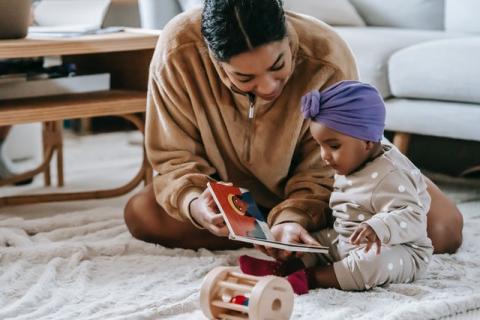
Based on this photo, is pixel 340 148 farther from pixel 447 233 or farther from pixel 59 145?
pixel 59 145

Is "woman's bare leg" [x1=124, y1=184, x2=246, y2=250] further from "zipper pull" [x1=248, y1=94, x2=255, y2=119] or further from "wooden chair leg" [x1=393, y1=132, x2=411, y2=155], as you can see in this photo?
"wooden chair leg" [x1=393, y1=132, x2=411, y2=155]

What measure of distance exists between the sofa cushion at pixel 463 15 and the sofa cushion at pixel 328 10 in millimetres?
323

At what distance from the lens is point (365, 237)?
140cm

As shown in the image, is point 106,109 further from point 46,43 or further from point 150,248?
point 150,248

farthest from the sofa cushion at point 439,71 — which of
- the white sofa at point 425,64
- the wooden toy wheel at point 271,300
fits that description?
the wooden toy wheel at point 271,300

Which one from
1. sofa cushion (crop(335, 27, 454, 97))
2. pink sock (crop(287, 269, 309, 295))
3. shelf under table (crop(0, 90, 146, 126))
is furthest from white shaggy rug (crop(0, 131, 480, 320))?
sofa cushion (crop(335, 27, 454, 97))

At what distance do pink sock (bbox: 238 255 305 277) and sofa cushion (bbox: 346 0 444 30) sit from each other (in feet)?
5.02

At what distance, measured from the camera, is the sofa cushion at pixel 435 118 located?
224cm

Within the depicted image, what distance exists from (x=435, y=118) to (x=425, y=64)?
0.15 m

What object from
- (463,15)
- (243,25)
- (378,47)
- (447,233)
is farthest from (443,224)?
(463,15)

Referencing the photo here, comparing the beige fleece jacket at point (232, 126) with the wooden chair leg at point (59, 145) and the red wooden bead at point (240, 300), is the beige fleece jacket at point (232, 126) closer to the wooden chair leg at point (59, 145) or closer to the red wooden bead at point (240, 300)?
the red wooden bead at point (240, 300)

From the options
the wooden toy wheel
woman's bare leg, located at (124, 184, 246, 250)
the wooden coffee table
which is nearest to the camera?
the wooden toy wheel

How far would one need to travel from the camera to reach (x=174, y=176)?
173 cm

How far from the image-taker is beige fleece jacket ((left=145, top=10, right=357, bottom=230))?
166 centimetres
